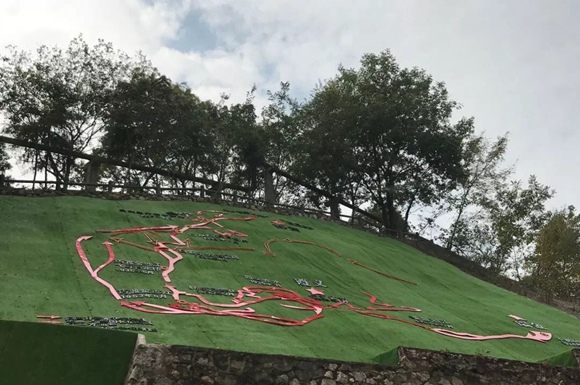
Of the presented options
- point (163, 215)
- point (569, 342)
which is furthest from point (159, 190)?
point (569, 342)

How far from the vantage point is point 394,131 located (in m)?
24.1

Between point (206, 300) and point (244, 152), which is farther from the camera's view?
point (244, 152)

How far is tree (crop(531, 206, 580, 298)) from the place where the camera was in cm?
2461

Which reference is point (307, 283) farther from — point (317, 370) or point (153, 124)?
point (153, 124)

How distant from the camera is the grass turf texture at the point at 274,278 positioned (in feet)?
27.8

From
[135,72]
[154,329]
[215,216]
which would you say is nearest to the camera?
[154,329]

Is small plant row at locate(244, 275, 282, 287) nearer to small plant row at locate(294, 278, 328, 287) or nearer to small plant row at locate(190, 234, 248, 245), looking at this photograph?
small plant row at locate(294, 278, 328, 287)

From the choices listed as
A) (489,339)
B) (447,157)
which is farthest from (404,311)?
(447,157)

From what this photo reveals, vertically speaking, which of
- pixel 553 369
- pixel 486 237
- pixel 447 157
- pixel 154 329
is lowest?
pixel 154 329

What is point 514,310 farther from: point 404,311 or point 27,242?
point 27,242

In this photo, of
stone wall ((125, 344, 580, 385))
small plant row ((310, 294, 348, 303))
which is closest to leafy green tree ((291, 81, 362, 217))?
small plant row ((310, 294, 348, 303))

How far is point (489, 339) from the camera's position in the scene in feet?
37.7

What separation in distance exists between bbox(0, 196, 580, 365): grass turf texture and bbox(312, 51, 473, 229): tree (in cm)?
663

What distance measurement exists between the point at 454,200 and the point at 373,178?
→ 3.91 meters
